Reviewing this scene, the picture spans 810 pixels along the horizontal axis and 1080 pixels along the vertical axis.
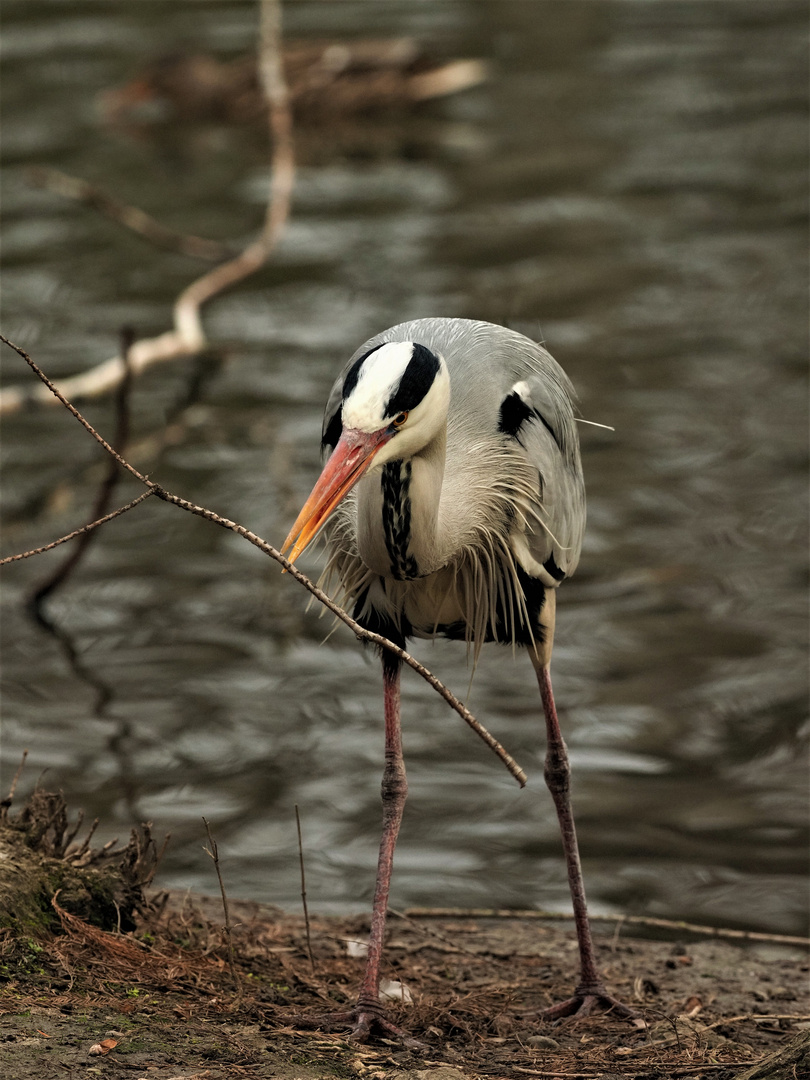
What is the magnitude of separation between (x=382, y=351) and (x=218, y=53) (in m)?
18.1

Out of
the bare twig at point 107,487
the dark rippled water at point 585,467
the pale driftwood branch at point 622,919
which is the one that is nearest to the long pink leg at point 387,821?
the pale driftwood branch at point 622,919

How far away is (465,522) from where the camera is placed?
16.6 feet

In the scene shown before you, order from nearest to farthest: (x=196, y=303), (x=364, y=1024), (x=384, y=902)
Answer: (x=364, y=1024)
(x=384, y=902)
(x=196, y=303)

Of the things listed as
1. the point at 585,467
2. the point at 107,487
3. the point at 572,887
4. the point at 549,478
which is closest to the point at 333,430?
the point at 549,478

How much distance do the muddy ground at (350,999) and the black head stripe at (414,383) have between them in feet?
5.76

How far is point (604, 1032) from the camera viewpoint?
4.98 m

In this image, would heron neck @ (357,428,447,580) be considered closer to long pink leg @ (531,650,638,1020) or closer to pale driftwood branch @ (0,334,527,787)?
pale driftwood branch @ (0,334,527,787)

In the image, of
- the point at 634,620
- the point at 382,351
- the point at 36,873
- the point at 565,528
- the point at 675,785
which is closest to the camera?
the point at 382,351

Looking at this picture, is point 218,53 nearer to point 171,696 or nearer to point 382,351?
point 171,696

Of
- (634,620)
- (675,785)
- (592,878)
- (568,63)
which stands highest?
(568,63)

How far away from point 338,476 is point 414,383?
36cm

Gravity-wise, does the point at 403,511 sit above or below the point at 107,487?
below

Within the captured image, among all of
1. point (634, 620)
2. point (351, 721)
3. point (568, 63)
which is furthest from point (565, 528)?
point (568, 63)

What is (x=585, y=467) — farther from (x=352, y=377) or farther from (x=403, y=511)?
(x=352, y=377)
